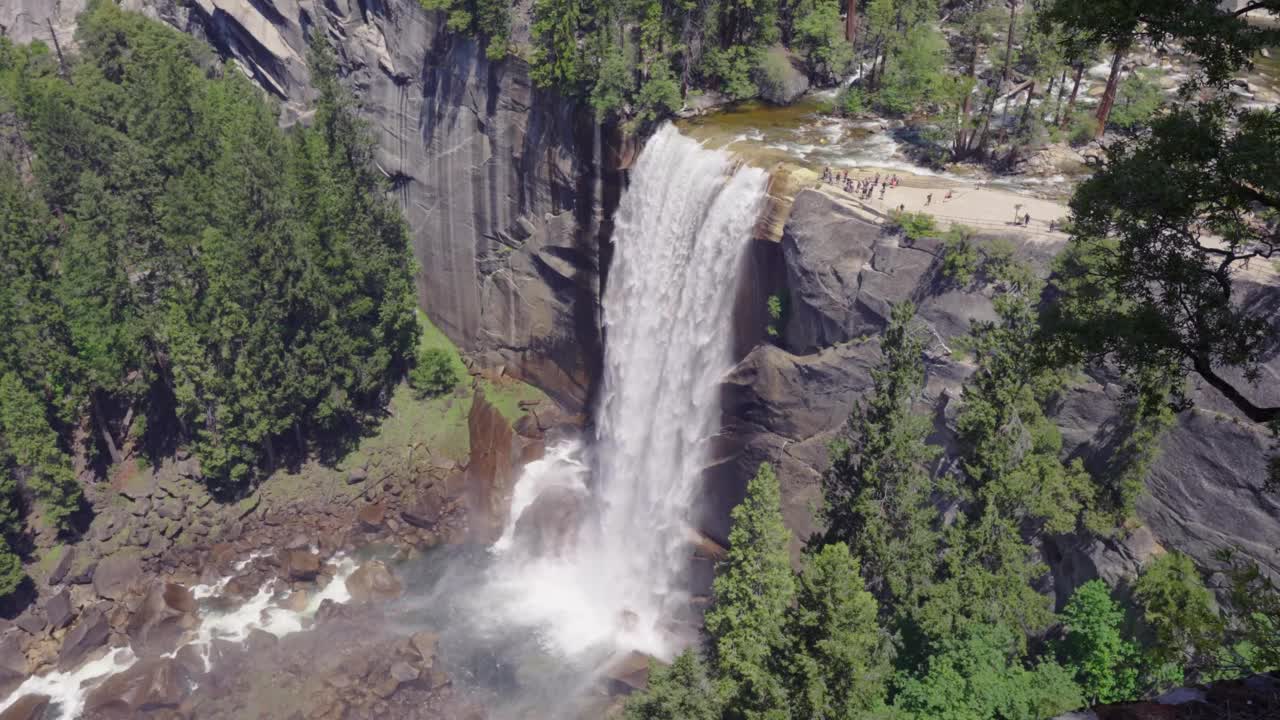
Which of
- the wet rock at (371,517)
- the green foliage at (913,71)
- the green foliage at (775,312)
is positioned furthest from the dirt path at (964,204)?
the wet rock at (371,517)

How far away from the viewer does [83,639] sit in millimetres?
44375

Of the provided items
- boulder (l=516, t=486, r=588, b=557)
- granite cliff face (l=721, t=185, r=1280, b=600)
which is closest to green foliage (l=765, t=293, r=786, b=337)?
granite cliff face (l=721, t=185, r=1280, b=600)

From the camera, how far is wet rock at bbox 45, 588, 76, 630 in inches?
1788

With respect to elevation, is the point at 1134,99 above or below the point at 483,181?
above

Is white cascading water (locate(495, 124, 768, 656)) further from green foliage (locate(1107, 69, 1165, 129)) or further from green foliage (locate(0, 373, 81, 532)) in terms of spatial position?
green foliage (locate(0, 373, 81, 532))

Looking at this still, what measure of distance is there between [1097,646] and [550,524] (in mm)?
31271

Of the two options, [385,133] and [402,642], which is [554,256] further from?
[402,642]

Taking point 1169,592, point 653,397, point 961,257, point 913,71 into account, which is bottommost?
point 653,397

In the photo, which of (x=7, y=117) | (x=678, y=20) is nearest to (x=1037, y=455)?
(x=678, y=20)

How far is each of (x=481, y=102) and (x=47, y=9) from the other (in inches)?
2136

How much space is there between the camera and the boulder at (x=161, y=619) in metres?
45.0

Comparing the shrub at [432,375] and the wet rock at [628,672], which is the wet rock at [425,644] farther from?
the shrub at [432,375]

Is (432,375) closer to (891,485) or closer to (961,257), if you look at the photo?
(961,257)

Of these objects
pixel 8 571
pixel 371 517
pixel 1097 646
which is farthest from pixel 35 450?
pixel 1097 646
